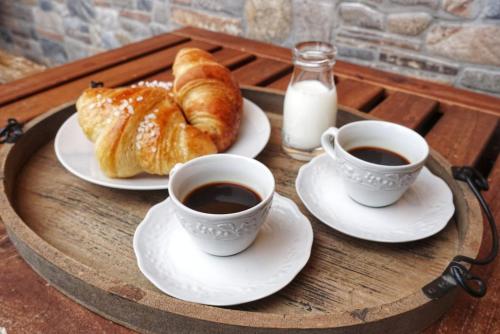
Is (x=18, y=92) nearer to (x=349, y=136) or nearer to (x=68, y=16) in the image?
(x=349, y=136)

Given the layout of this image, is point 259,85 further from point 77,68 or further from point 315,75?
point 77,68

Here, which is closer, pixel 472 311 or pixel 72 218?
pixel 472 311

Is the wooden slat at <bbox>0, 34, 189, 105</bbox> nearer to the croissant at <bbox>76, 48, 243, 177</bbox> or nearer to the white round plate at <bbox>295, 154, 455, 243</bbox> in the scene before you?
the croissant at <bbox>76, 48, 243, 177</bbox>

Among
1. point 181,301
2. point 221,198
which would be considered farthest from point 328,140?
point 181,301

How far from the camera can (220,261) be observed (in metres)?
0.59

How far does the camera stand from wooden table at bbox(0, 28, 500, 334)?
540mm

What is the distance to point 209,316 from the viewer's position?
472 mm

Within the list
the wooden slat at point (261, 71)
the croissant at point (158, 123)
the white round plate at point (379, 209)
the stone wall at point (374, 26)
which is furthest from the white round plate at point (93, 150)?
the stone wall at point (374, 26)

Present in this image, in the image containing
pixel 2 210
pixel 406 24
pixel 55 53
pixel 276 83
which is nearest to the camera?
pixel 2 210

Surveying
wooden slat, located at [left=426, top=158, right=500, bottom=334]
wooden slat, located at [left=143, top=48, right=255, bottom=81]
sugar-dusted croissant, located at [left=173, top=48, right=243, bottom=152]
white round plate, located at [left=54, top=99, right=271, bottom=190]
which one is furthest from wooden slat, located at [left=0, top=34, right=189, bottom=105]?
wooden slat, located at [left=426, top=158, right=500, bottom=334]

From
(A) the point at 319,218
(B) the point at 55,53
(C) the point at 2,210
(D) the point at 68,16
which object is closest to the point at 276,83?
(A) the point at 319,218

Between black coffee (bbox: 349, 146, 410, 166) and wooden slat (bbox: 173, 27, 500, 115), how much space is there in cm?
49

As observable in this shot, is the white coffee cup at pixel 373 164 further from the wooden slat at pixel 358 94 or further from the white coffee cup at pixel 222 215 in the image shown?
the wooden slat at pixel 358 94

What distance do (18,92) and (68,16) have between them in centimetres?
186
